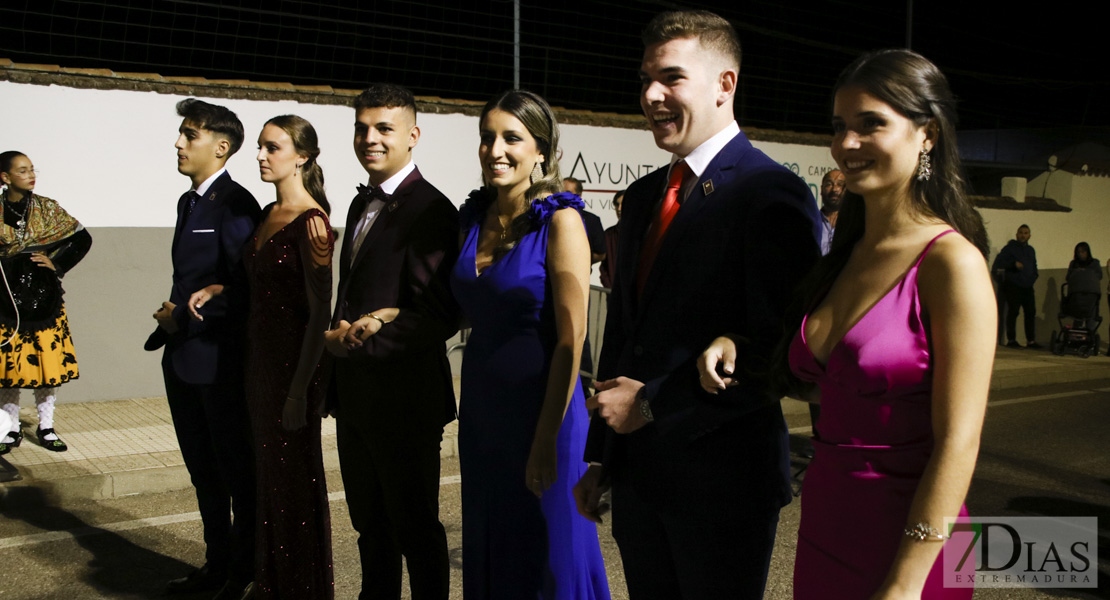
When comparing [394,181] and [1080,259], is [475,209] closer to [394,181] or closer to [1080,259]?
[394,181]

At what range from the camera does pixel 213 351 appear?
3.87 m

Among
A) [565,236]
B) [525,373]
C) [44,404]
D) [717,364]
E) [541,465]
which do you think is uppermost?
[565,236]

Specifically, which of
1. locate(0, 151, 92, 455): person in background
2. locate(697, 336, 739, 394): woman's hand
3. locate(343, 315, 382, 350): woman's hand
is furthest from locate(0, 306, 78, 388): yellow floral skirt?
locate(697, 336, 739, 394): woman's hand

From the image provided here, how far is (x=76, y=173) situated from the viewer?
7.60 metres

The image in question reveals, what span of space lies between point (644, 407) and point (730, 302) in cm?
30

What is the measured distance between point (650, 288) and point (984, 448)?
236 inches

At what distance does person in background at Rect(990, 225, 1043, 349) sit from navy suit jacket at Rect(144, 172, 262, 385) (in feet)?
42.4

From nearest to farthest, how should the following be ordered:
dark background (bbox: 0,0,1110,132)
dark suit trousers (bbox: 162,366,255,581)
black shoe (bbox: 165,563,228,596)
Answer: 1. dark suit trousers (bbox: 162,366,255,581)
2. black shoe (bbox: 165,563,228,596)
3. dark background (bbox: 0,0,1110,132)

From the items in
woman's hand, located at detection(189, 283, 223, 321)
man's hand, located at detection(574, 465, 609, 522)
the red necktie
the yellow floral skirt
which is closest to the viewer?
the red necktie

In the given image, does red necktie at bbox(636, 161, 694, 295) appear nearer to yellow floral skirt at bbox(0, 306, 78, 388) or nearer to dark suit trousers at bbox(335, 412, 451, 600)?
dark suit trousers at bbox(335, 412, 451, 600)

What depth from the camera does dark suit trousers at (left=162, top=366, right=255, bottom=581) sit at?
12.9ft

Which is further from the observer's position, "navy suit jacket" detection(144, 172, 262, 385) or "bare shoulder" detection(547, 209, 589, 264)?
"navy suit jacket" detection(144, 172, 262, 385)

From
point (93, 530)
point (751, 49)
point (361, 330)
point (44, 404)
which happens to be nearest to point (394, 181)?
point (361, 330)

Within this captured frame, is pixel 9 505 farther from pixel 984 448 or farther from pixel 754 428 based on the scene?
pixel 984 448
